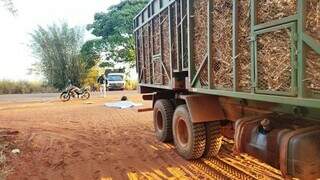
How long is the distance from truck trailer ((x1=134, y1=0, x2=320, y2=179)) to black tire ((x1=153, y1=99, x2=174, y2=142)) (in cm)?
61

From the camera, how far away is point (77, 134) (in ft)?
38.0

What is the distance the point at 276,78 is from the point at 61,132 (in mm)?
8682

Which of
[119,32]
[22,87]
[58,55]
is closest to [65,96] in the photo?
[58,55]

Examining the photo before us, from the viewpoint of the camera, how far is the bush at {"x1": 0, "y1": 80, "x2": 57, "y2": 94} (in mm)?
40062

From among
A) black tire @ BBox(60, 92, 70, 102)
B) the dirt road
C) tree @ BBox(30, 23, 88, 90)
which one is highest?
tree @ BBox(30, 23, 88, 90)

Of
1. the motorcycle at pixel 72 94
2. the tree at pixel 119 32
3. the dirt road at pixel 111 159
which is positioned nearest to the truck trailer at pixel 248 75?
the dirt road at pixel 111 159

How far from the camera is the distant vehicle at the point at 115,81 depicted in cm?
4022

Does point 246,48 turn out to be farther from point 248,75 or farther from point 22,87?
point 22,87

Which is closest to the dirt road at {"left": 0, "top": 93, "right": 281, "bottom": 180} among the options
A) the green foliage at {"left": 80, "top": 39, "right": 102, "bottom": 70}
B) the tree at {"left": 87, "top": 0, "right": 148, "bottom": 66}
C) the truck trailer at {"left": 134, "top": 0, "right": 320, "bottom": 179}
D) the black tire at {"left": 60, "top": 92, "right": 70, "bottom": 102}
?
the truck trailer at {"left": 134, "top": 0, "right": 320, "bottom": 179}

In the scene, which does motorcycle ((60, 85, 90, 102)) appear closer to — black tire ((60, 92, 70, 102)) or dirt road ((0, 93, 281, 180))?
black tire ((60, 92, 70, 102))

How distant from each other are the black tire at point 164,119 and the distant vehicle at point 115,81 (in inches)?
1195

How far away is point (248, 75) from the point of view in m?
5.07

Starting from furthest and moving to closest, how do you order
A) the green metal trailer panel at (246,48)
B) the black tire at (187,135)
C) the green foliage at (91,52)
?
the green foliage at (91,52)
the black tire at (187,135)
the green metal trailer panel at (246,48)

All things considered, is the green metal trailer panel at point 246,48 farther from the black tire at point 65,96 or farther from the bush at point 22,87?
the bush at point 22,87
